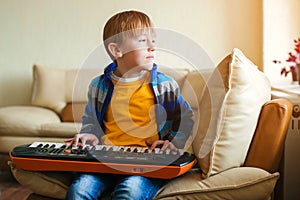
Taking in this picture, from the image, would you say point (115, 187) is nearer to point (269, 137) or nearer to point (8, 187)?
point (269, 137)

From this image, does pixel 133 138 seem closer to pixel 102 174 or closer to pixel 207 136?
pixel 102 174

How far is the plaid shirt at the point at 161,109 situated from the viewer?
1.49 metres

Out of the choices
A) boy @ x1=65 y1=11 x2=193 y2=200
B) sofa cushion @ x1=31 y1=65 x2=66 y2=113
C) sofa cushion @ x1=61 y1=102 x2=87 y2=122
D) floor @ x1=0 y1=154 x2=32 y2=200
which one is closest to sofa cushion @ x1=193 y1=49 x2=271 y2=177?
boy @ x1=65 y1=11 x2=193 y2=200

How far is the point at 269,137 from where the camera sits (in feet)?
4.55

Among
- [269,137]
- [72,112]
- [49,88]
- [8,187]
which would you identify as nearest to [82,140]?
[269,137]

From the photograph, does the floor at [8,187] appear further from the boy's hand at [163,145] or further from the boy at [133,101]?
the boy's hand at [163,145]

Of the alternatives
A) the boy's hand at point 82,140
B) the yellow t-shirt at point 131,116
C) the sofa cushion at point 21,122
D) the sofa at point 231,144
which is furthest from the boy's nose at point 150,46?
the sofa cushion at point 21,122

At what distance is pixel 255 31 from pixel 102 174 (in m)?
2.32

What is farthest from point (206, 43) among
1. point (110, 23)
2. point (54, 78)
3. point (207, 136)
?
point (207, 136)

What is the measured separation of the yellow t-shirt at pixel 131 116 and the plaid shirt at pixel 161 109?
0.02 m

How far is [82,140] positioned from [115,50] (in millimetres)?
364

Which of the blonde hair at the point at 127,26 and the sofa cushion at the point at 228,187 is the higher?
the blonde hair at the point at 127,26

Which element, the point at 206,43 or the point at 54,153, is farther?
the point at 206,43

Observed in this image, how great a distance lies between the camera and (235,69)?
1379mm
